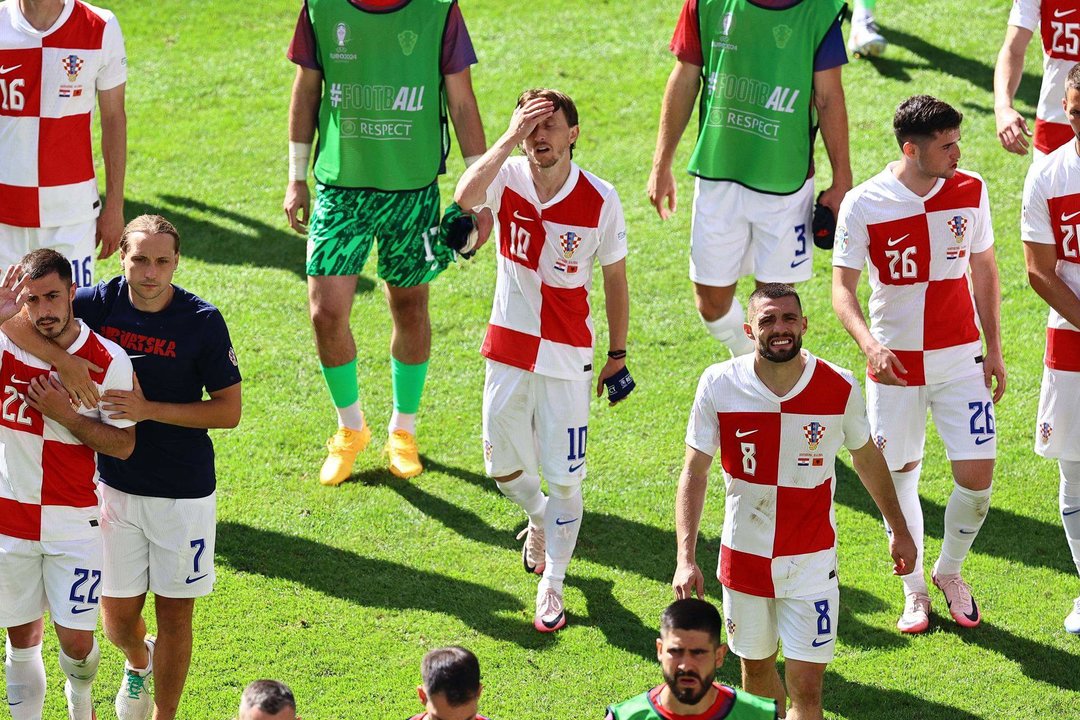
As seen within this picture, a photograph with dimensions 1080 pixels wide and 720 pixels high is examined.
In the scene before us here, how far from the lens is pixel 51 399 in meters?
5.34

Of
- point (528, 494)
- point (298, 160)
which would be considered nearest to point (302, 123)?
point (298, 160)

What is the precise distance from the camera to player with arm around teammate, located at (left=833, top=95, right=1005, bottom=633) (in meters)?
6.43

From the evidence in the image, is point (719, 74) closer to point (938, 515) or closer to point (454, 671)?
point (938, 515)

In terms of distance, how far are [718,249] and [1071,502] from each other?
6.98 ft

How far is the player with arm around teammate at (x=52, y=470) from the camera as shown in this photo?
541cm

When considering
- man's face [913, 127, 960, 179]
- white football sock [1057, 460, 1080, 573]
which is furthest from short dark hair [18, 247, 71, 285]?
white football sock [1057, 460, 1080, 573]

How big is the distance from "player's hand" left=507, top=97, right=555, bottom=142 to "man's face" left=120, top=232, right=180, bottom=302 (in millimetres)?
1474

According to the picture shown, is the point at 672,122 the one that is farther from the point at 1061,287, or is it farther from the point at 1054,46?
the point at 1061,287

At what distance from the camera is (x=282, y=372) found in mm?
8969

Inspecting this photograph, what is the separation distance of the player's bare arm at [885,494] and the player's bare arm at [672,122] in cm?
248

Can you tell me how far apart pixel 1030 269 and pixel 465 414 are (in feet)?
10.7

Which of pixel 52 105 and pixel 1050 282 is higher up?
pixel 1050 282

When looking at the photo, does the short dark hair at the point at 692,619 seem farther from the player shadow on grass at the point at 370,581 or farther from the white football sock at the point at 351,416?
the white football sock at the point at 351,416

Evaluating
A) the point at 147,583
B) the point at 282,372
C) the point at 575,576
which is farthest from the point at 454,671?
the point at 282,372
